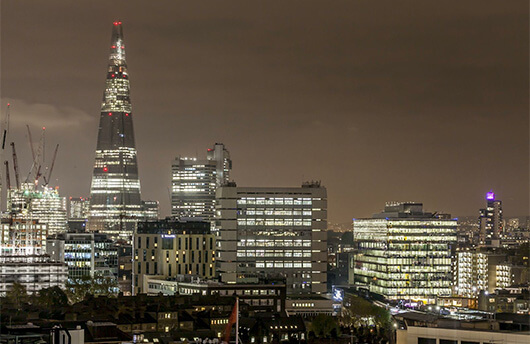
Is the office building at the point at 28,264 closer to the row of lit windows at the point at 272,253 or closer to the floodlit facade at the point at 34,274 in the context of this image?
the floodlit facade at the point at 34,274

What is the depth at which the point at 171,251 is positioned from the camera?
377 ft

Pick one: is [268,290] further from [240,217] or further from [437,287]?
[437,287]

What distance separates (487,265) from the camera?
124250mm

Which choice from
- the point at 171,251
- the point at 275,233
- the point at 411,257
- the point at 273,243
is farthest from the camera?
the point at 171,251

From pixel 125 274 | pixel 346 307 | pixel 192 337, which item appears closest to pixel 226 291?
pixel 346 307

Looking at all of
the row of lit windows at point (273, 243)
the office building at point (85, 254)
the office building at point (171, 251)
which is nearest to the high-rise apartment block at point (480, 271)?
the row of lit windows at point (273, 243)

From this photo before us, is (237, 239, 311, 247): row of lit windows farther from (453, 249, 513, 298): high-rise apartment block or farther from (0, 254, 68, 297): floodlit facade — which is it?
(0, 254, 68, 297): floodlit facade

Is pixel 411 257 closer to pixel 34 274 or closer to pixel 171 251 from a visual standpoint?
pixel 171 251

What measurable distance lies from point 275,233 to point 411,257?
48.8 ft

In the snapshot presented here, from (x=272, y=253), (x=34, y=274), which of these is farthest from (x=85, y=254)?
(x=272, y=253)

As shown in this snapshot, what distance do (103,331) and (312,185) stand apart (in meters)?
60.1

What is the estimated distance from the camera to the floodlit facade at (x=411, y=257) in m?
109

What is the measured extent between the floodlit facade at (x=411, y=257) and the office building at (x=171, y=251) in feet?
58.4

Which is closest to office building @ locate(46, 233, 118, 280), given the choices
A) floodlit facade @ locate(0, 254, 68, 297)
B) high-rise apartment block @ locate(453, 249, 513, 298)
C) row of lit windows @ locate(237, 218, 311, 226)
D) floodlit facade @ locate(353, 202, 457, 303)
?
floodlit facade @ locate(0, 254, 68, 297)
